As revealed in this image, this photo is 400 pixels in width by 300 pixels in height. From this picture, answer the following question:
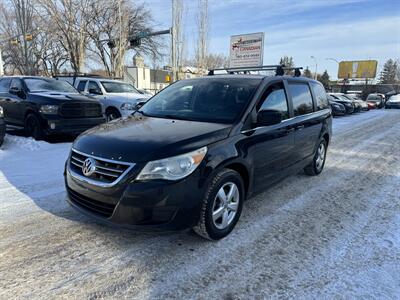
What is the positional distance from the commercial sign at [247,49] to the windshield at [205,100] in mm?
16285

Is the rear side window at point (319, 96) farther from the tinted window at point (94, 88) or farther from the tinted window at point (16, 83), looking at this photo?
the tinted window at point (94, 88)

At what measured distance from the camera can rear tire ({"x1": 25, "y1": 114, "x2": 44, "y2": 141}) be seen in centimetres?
815

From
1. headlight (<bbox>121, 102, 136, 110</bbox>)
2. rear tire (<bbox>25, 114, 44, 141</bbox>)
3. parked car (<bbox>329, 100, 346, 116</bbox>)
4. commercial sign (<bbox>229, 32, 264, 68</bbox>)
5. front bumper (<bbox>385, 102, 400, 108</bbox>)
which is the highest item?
commercial sign (<bbox>229, 32, 264, 68</bbox>)

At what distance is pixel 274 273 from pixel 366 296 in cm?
74

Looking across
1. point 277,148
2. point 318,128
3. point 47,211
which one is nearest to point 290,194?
point 277,148

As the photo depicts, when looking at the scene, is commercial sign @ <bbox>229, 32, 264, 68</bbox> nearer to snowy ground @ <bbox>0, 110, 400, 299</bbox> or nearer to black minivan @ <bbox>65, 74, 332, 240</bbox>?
black minivan @ <bbox>65, 74, 332, 240</bbox>

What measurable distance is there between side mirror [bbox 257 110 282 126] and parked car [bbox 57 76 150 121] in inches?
283

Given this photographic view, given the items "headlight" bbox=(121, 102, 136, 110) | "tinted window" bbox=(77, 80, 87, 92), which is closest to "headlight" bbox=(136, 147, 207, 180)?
"headlight" bbox=(121, 102, 136, 110)

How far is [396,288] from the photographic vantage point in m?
2.70

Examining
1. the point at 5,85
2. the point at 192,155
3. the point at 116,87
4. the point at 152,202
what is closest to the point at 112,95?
the point at 116,87

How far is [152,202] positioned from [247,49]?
19212 mm

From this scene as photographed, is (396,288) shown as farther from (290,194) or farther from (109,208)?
(109,208)

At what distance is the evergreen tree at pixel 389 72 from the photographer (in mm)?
100012

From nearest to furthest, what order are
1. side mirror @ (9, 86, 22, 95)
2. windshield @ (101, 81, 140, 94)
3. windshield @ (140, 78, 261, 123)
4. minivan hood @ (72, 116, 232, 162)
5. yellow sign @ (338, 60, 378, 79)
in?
minivan hood @ (72, 116, 232, 162)
windshield @ (140, 78, 261, 123)
side mirror @ (9, 86, 22, 95)
windshield @ (101, 81, 140, 94)
yellow sign @ (338, 60, 378, 79)
